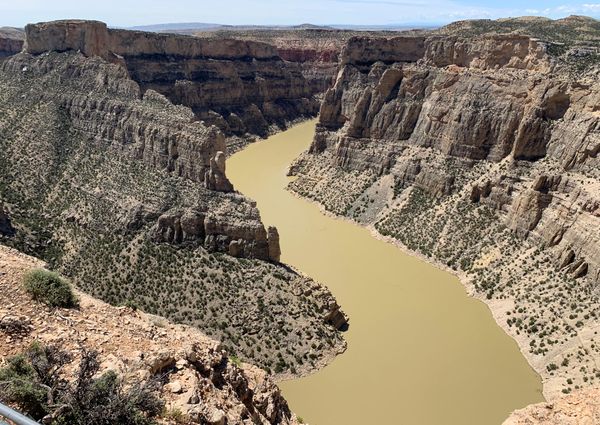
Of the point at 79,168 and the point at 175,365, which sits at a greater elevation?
the point at 175,365

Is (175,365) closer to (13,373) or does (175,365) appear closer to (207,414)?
(207,414)

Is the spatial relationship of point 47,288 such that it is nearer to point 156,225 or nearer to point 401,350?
point 156,225

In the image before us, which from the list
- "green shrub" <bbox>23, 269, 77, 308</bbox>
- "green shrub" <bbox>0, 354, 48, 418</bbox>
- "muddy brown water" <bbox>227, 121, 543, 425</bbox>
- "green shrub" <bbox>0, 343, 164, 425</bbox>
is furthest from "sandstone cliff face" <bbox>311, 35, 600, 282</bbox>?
"green shrub" <bbox>0, 354, 48, 418</bbox>

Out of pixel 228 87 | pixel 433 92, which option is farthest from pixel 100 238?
pixel 228 87

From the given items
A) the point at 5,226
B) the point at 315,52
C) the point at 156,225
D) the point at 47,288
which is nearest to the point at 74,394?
the point at 47,288

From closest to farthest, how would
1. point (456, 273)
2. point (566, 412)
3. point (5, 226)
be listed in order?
point (566, 412), point (5, 226), point (456, 273)

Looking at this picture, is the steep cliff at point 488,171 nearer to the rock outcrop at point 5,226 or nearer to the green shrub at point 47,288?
the green shrub at point 47,288

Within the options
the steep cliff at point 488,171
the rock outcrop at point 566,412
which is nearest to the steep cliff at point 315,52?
the steep cliff at point 488,171
